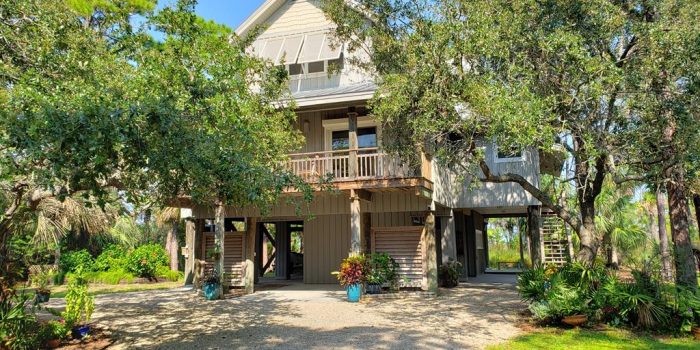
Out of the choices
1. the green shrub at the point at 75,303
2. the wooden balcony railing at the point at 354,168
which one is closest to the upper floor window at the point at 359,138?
the wooden balcony railing at the point at 354,168

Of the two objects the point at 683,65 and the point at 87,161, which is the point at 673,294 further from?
the point at 87,161

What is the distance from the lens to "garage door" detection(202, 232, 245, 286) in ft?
49.4

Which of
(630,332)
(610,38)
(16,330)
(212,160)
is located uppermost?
(610,38)

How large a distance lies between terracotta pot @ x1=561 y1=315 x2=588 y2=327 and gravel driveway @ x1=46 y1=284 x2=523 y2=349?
946mm

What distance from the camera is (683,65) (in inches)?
313

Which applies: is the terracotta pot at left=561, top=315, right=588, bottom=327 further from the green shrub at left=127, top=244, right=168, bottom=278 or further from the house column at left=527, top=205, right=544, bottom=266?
the green shrub at left=127, top=244, right=168, bottom=278

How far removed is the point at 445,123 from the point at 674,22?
4.44 metres

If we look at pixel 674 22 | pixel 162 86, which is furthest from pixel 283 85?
pixel 674 22

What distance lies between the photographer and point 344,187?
43.7 feet

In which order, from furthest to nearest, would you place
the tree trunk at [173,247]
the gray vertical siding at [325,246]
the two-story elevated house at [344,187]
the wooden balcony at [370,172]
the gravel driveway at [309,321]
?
1. the tree trunk at [173,247]
2. the gray vertical siding at [325,246]
3. the two-story elevated house at [344,187]
4. the wooden balcony at [370,172]
5. the gravel driveway at [309,321]

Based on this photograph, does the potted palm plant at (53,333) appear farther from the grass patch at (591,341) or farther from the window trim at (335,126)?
the window trim at (335,126)

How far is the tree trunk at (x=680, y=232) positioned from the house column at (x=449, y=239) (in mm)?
7524

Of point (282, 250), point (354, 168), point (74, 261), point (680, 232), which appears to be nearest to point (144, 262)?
point (74, 261)

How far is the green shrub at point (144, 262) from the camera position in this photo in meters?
20.2
